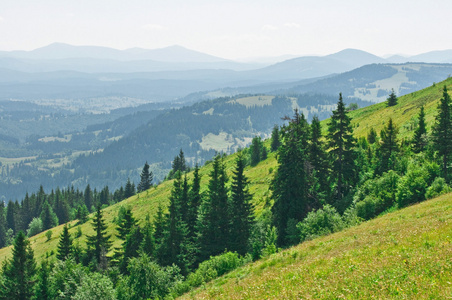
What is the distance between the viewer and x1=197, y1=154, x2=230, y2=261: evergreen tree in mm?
42562

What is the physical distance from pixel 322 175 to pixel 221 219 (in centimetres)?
1493

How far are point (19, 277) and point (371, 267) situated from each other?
52468mm

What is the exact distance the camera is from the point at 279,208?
4112 centimetres

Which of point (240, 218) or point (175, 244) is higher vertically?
point (240, 218)

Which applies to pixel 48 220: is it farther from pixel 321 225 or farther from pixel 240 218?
pixel 321 225

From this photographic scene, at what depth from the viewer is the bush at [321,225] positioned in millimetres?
32594

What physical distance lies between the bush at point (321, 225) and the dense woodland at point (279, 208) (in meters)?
0.10

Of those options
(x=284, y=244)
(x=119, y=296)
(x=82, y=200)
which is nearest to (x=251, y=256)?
(x=284, y=244)

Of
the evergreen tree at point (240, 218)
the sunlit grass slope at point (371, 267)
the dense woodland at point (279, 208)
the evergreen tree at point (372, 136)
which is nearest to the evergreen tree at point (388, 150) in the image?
the dense woodland at point (279, 208)

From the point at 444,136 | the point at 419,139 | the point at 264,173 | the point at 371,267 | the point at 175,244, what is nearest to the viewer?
the point at 371,267

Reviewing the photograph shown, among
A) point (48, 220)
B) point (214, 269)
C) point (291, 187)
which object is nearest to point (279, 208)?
point (291, 187)

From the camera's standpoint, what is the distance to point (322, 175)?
44.4 m

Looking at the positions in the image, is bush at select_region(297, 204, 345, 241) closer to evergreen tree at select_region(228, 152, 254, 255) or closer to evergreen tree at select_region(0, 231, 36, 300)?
evergreen tree at select_region(228, 152, 254, 255)

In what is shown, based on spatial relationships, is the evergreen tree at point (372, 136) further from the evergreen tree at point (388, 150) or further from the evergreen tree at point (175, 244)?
the evergreen tree at point (175, 244)
